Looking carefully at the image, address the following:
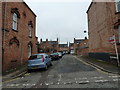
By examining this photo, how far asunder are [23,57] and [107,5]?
1276cm

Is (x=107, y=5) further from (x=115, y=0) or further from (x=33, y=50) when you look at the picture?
(x=33, y=50)

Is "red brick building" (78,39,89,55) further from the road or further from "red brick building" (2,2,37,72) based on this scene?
the road

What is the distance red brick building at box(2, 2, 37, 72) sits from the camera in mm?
10750

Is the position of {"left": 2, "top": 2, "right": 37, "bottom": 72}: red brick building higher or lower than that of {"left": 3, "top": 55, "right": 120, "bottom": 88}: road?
higher

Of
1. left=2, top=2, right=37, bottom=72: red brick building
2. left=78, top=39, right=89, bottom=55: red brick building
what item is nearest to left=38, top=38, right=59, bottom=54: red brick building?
left=78, top=39, right=89, bottom=55: red brick building

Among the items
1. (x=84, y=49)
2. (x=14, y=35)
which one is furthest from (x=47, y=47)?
(x=14, y=35)

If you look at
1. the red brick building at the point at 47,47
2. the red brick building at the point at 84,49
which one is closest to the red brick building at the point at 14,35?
the red brick building at the point at 84,49

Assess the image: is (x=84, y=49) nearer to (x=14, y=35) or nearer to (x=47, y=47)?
(x=47, y=47)

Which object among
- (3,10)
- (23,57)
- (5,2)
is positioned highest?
(5,2)

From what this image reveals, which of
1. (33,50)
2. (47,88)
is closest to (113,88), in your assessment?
(47,88)

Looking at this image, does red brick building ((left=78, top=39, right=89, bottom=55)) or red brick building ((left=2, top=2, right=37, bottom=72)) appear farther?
red brick building ((left=78, top=39, right=89, bottom=55))

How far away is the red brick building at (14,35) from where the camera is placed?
10.8 meters

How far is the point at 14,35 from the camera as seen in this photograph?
12.6 meters

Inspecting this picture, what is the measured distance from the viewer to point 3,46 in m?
10.3
